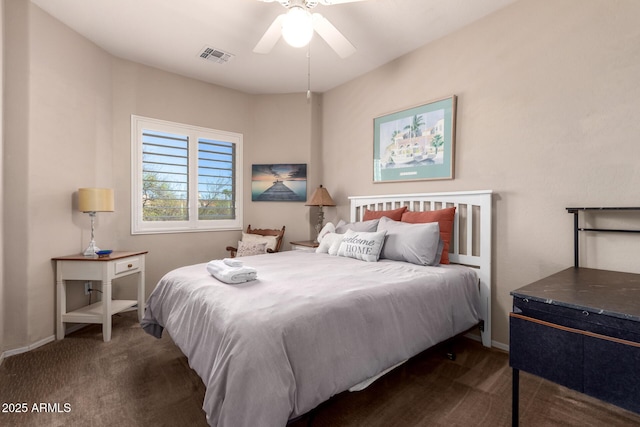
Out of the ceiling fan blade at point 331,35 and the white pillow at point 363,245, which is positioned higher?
the ceiling fan blade at point 331,35

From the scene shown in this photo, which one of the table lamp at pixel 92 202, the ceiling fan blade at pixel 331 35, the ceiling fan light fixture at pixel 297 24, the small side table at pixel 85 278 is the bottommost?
the small side table at pixel 85 278

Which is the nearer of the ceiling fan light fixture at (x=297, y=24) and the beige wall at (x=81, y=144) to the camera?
the ceiling fan light fixture at (x=297, y=24)

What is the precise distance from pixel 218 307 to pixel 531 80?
2.72 m

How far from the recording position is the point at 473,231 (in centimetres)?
260

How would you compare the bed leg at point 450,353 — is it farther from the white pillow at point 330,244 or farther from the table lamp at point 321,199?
the table lamp at point 321,199

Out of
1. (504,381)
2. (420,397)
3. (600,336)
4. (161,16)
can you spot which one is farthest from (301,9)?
(504,381)

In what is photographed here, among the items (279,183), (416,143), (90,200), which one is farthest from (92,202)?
(416,143)

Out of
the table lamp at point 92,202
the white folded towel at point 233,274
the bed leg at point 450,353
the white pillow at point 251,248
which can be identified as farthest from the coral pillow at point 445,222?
the table lamp at point 92,202

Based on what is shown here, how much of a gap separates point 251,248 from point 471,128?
2781 millimetres

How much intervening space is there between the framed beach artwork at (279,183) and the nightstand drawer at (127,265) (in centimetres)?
174

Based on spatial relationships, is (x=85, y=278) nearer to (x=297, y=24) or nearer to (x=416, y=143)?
(x=297, y=24)

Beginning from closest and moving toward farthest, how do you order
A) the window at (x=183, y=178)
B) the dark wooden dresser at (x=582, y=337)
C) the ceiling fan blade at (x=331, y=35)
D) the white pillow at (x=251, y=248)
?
the dark wooden dresser at (x=582, y=337), the ceiling fan blade at (x=331, y=35), the window at (x=183, y=178), the white pillow at (x=251, y=248)

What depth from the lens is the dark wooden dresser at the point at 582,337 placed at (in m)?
1.15

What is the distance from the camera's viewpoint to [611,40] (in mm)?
1946
